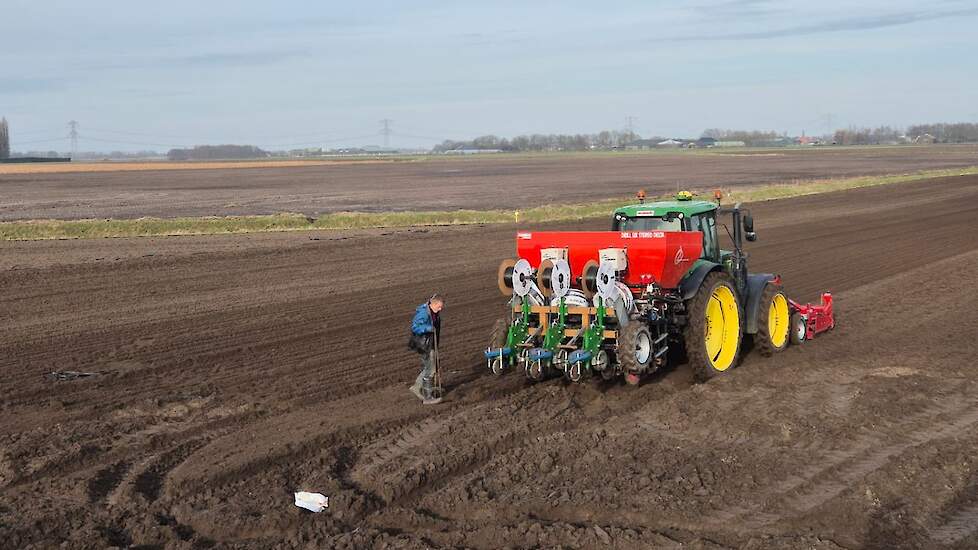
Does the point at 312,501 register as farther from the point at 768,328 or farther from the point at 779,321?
the point at 779,321

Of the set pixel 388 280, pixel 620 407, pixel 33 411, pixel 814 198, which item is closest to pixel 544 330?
pixel 620 407

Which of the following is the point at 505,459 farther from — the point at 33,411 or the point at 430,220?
the point at 430,220

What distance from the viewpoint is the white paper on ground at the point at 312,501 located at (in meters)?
7.48

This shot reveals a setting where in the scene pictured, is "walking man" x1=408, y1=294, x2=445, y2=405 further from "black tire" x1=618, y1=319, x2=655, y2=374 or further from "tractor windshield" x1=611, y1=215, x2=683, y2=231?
"tractor windshield" x1=611, y1=215, x2=683, y2=231

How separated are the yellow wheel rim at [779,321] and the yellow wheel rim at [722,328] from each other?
1040mm

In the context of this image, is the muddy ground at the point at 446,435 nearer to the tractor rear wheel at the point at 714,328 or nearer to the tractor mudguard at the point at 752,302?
the tractor rear wheel at the point at 714,328

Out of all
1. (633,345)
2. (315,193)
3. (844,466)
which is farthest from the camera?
(315,193)

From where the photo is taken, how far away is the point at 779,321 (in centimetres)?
1275

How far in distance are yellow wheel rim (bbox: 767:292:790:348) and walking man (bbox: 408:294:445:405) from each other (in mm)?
4653

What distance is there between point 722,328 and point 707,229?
1.19 metres

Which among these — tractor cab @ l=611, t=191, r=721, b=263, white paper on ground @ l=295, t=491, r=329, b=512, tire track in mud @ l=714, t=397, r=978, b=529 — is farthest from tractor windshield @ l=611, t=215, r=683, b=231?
white paper on ground @ l=295, t=491, r=329, b=512

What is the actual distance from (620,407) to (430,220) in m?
21.5

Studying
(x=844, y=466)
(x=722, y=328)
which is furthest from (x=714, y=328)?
(x=844, y=466)

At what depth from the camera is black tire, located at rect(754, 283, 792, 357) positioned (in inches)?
479
